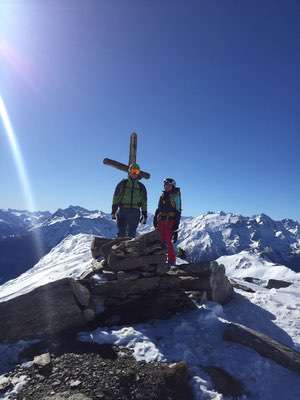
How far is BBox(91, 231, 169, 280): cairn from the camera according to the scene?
38.5 feet

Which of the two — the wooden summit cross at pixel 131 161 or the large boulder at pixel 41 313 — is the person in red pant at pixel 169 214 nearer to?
the wooden summit cross at pixel 131 161

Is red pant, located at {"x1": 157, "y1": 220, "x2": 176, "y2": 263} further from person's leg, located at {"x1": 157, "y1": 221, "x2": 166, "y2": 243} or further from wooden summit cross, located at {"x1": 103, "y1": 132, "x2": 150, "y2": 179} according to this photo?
wooden summit cross, located at {"x1": 103, "y1": 132, "x2": 150, "y2": 179}

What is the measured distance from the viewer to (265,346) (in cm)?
875

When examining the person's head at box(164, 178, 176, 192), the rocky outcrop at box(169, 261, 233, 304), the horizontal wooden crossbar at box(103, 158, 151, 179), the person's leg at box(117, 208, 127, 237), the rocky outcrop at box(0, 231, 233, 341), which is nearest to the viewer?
the rocky outcrop at box(0, 231, 233, 341)

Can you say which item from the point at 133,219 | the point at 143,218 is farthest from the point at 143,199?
the point at 133,219

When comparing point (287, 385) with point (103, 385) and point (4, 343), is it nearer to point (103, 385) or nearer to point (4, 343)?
point (103, 385)

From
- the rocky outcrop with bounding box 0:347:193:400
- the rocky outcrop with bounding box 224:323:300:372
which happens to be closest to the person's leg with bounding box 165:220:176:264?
the rocky outcrop with bounding box 224:323:300:372

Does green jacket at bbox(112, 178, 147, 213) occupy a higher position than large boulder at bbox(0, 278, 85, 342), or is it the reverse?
green jacket at bbox(112, 178, 147, 213)

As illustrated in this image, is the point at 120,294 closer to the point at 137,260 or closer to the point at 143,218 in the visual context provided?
the point at 137,260

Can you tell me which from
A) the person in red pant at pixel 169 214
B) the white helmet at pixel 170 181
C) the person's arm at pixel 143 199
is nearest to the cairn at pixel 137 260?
the person in red pant at pixel 169 214

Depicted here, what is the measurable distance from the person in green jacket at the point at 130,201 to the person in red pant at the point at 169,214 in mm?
1164

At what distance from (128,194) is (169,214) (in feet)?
7.43

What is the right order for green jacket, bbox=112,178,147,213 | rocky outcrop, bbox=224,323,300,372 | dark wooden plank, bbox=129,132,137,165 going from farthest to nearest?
dark wooden plank, bbox=129,132,137,165
green jacket, bbox=112,178,147,213
rocky outcrop, bbox=224,323,300,372

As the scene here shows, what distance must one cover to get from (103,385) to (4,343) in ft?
11.8
